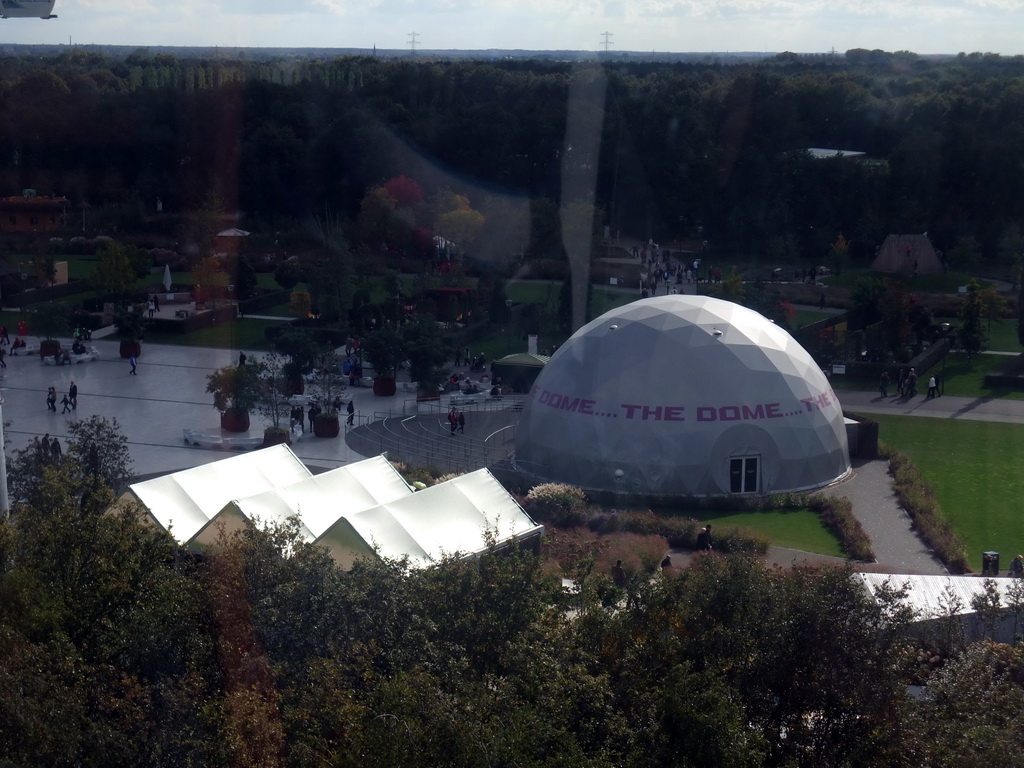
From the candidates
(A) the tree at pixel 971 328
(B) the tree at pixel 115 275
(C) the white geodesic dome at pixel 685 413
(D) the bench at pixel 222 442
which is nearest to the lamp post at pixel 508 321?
(D) the bench at pixel 222 442

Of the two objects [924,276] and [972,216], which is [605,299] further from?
[972,216]

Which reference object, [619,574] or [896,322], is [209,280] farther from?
[619,574]

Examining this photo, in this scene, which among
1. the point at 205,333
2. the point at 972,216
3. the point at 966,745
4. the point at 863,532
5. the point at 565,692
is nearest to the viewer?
the point at 966,745

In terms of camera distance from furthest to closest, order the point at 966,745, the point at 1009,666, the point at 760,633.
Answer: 1. the point at 1009,666
2. the point at 760,633
3. the point at 966,745

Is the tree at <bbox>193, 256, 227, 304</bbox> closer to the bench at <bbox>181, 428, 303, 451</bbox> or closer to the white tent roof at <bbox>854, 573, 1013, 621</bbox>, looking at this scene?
the bench at <bbox>181, 428, 303, 451</bbox>

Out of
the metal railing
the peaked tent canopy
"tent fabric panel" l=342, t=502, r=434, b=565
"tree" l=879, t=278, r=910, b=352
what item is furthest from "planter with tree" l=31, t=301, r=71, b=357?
the peaked tent canopy

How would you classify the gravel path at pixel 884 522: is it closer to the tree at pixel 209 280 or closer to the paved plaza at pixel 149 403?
the paved plaza at pixel 149 403

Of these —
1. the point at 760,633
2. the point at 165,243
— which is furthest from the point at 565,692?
the point at 165,243
